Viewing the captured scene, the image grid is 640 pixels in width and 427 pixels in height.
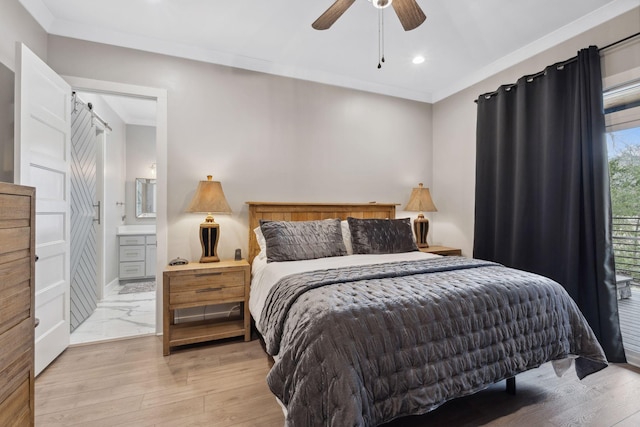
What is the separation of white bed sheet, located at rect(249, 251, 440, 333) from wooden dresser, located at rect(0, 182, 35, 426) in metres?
1.16

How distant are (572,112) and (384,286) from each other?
7.50ft

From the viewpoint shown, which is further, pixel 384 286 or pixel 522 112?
Result: pixel 522 112

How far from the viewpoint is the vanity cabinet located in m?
4.50

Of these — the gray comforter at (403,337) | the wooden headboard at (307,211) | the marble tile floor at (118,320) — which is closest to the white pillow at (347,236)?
the wooden headboard at (307,211)

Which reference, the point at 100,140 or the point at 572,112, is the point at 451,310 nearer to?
the point at 572,112

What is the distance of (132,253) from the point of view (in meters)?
4.55

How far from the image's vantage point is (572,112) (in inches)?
96.0

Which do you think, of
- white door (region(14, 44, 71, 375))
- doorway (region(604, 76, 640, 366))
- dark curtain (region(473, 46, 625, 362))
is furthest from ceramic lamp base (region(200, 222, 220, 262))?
doorway (region(604, 76, 640, 366))

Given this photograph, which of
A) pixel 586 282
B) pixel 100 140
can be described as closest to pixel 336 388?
pixel 586 282

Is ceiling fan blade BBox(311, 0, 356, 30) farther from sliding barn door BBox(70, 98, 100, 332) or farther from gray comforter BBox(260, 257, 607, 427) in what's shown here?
sliding barn door BBox(70, 98, 100, 332)

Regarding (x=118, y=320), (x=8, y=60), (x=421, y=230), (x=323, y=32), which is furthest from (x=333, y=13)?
(x=118, y=320)

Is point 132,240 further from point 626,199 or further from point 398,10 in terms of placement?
point 626,199

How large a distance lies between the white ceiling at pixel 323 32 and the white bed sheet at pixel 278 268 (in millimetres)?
2001

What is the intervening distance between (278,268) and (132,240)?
3467mm
